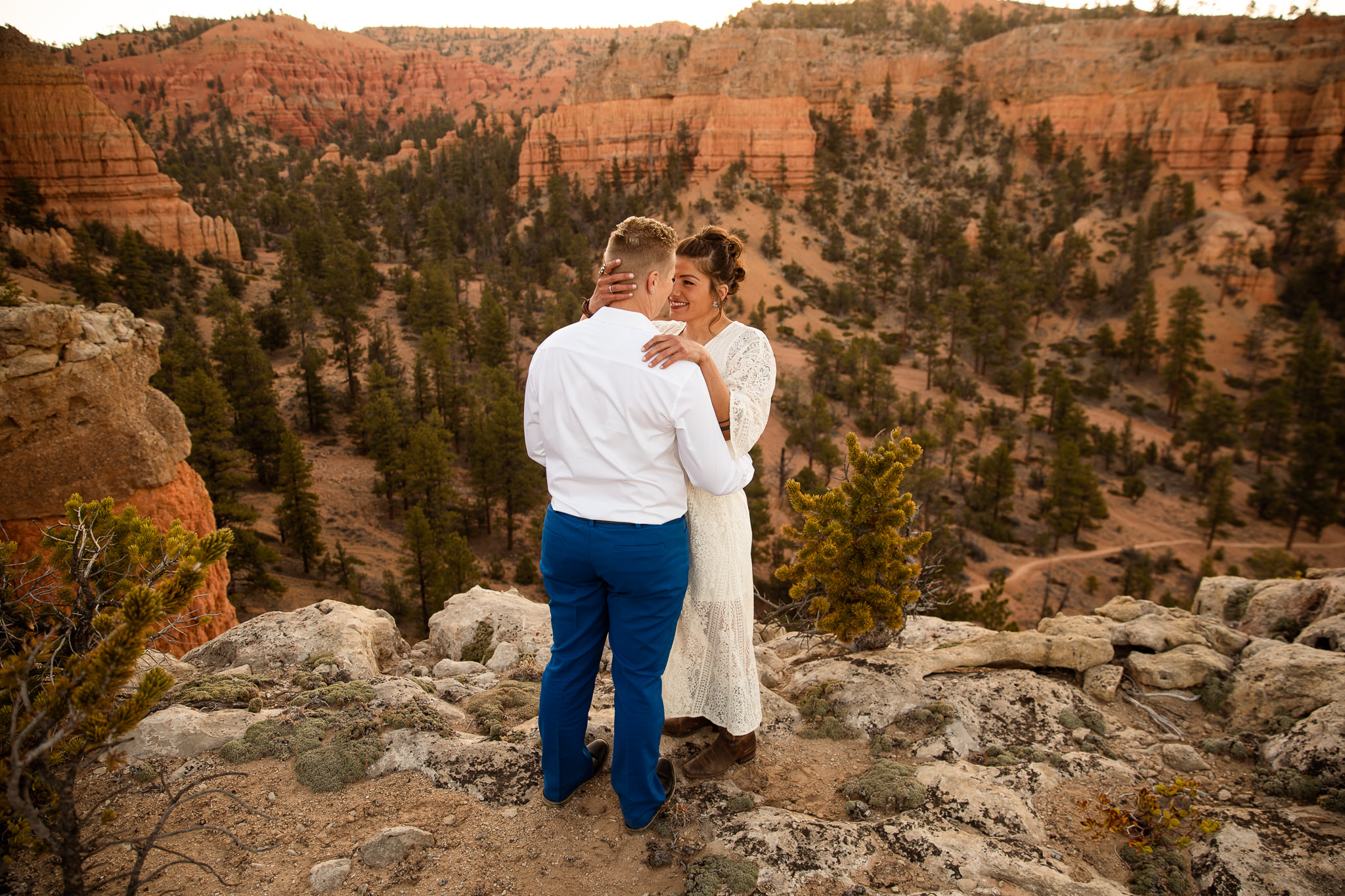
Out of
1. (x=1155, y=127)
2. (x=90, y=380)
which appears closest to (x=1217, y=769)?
(x=90, y=380)

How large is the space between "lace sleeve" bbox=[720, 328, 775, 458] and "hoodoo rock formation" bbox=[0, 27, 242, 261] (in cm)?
4458

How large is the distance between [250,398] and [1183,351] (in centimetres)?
4427

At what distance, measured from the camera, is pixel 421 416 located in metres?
28.1

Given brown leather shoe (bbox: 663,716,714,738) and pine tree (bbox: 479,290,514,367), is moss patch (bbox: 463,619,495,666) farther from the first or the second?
pine tree (bbox: 479,290,514,367)

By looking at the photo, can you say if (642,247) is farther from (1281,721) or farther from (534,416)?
(1281,721)

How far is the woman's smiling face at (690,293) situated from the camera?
3.19 metres

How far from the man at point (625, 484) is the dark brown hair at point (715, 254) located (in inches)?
17.7

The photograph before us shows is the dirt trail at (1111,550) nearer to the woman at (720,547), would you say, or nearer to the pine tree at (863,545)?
the pine tree at (863,545)

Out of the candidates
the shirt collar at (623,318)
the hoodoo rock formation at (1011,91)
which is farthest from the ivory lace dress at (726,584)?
the hoodoo rock formation at (1011,91)

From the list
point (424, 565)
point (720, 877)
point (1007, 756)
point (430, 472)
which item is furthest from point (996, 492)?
point (720, 877)

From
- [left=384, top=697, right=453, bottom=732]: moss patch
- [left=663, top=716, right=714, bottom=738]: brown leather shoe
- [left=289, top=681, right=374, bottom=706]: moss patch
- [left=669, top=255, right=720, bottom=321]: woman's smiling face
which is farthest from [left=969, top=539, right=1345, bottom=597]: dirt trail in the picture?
[left=669, top=255, right=720, bottom=321]: woman's smiling face

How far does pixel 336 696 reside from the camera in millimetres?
4211

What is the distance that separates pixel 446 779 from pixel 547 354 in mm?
2324

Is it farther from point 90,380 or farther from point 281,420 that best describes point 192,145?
point 90,380
